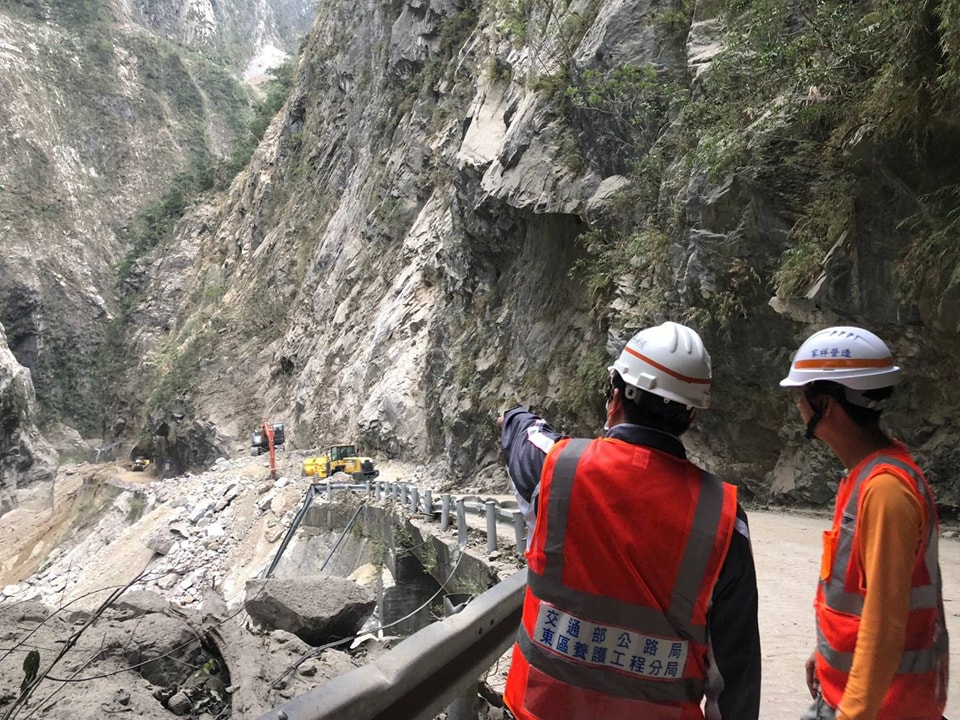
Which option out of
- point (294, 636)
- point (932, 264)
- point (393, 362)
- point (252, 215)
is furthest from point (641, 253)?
point (252, 215)

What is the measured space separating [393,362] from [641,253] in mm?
14510

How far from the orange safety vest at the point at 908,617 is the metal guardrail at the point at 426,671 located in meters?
1.20

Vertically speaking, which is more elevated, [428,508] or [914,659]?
[914,659]

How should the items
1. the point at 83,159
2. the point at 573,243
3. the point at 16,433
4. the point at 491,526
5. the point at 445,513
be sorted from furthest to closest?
the point at 83,159
the point at 16,433
the point at 573,243
the point at 445,513
the point at 491,526

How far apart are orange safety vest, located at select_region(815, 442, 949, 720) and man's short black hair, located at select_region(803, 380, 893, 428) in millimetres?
95

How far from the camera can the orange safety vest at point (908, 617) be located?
1.66 metres

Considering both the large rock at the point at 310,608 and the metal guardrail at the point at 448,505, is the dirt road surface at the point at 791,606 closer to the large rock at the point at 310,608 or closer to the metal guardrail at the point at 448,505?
the metal guardrail at the point at 448,505

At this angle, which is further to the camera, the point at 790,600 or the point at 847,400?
the point at 790,600

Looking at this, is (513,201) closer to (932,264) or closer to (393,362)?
(932,264)

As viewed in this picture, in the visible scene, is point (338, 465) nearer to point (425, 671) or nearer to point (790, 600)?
point (790, 600)

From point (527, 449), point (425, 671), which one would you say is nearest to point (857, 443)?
point (527, 449)

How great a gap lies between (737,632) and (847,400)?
2.26 feet

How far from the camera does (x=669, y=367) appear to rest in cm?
176

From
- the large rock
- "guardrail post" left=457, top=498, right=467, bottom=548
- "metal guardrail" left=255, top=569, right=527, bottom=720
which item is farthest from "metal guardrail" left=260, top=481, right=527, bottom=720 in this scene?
"guardrail post" left=457, top=498, right=467, bottom=548
